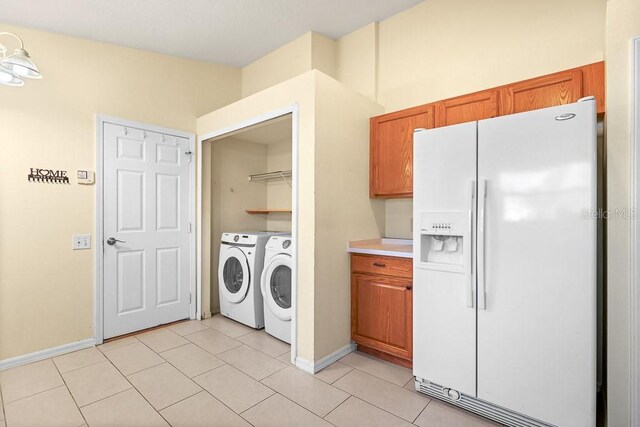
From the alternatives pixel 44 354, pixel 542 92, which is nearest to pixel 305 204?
pixel 542 92

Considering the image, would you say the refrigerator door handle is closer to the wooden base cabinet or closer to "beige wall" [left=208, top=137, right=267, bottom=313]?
the wooden base cabinet

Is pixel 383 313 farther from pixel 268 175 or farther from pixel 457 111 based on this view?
pixel 268 175

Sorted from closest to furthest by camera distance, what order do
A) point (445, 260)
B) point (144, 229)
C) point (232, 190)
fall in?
point (445, 260)
point (144, 229)
point (232, 190)

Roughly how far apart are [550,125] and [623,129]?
1.10 feet

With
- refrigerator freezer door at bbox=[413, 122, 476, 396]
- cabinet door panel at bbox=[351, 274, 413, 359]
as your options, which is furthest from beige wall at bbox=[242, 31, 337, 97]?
cabinet door panel at bbox=[351, 274, 413, 359]

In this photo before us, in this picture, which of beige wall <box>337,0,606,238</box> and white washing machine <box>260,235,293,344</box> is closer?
beige wall <box>337,0,606,238</box>

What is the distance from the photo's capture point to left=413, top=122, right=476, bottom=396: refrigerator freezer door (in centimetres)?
183

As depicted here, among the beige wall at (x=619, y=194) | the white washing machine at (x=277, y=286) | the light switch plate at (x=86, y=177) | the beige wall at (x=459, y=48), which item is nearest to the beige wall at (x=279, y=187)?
the white washing machine at (x=277, y=286)

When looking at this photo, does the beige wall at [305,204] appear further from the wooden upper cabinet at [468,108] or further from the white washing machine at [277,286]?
the wooden upper cabinet at [468,108]

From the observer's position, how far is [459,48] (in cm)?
266

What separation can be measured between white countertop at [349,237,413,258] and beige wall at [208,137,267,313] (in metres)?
1.86

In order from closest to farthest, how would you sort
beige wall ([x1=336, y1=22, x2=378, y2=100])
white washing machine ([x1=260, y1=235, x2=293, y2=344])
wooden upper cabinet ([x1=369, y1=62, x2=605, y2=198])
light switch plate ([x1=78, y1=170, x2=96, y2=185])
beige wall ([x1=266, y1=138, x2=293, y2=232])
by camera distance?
wooden upper cabinet ([x1=369, y1=62, x2=605, y2=198])
light switch plate ([x1=78, y1=170, x2=96, y2=185])
white washing machine ([x1=260, y1=235, x2=293, y2=344])
beige wall ([x1=336, y1=22, x2=378, y2=100])
beige wall ([x1=266, y1=138, x2=293, y2=232])

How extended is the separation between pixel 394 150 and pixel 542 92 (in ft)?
3.61

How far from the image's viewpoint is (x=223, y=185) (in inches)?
151
